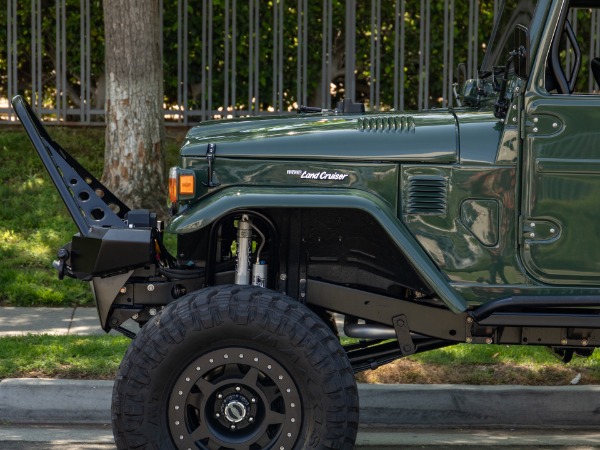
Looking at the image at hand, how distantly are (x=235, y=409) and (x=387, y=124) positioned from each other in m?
1.40

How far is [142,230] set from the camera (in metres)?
4.98

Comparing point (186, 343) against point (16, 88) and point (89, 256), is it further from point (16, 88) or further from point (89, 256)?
point (16, 88)

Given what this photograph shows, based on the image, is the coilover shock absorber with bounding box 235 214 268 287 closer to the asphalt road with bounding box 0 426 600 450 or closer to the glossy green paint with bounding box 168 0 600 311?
the glossy green paint with bounding box 168 0 600 311

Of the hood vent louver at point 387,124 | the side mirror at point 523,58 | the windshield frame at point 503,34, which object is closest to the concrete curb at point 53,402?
the hood vent louver at point 387,124

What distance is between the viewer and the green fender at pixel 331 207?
4688 mm

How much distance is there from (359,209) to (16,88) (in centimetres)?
861

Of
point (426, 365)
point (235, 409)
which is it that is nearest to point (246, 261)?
point (235, 409)

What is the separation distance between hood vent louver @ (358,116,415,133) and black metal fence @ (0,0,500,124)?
299 inches

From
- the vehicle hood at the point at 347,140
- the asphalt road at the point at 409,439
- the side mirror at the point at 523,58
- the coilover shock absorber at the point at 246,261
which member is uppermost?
the side mirror at the point at 523,58

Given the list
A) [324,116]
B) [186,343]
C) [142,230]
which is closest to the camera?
[186,343]

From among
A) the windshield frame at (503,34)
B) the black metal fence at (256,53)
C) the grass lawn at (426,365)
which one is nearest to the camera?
the windshield frame at (503,34)

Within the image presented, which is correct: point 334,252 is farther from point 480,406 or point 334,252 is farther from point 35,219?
point 35,219

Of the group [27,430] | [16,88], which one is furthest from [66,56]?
[27,430]

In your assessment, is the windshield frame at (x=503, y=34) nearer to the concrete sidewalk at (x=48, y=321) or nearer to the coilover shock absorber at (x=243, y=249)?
the coilover shock absorber at (x=243, y=249)
